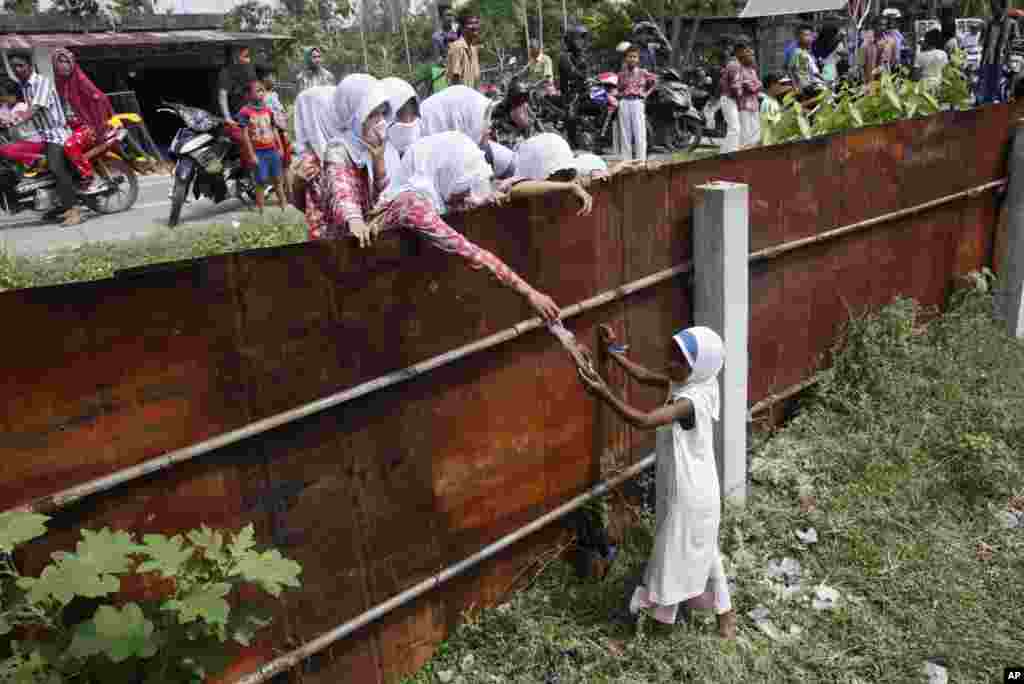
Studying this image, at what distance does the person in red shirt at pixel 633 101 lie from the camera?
9.77m

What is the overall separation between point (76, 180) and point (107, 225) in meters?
0.71

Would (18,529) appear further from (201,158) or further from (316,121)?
(201,158)

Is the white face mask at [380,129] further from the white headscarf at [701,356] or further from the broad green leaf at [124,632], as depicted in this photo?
the broad green leaf at [124,632]

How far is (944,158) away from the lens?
17.4 feet

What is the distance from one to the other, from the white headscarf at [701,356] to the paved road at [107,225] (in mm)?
5806

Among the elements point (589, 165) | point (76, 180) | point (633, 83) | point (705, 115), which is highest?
point (633, 83)

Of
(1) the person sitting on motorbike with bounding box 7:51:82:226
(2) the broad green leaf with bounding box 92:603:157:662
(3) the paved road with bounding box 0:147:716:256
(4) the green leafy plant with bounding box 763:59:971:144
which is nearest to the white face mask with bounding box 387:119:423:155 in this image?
(2) the broad green leaf with bounding box 92:603:157:662

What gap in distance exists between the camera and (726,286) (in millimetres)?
3660

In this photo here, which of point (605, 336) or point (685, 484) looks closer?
point (685, 484)

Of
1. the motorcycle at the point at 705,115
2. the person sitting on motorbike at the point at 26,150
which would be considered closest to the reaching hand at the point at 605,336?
the person sitting on motorbike at the point at 26,150

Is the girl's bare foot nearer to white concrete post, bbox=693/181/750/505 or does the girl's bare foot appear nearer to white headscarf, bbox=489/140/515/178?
white concrete post, bbox=693/181/750/505

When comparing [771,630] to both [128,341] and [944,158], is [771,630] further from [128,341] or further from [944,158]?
[944,158]

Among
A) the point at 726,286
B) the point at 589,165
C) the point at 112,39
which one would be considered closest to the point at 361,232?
the point at 589,165

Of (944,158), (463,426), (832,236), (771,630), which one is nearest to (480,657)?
(463,426)
